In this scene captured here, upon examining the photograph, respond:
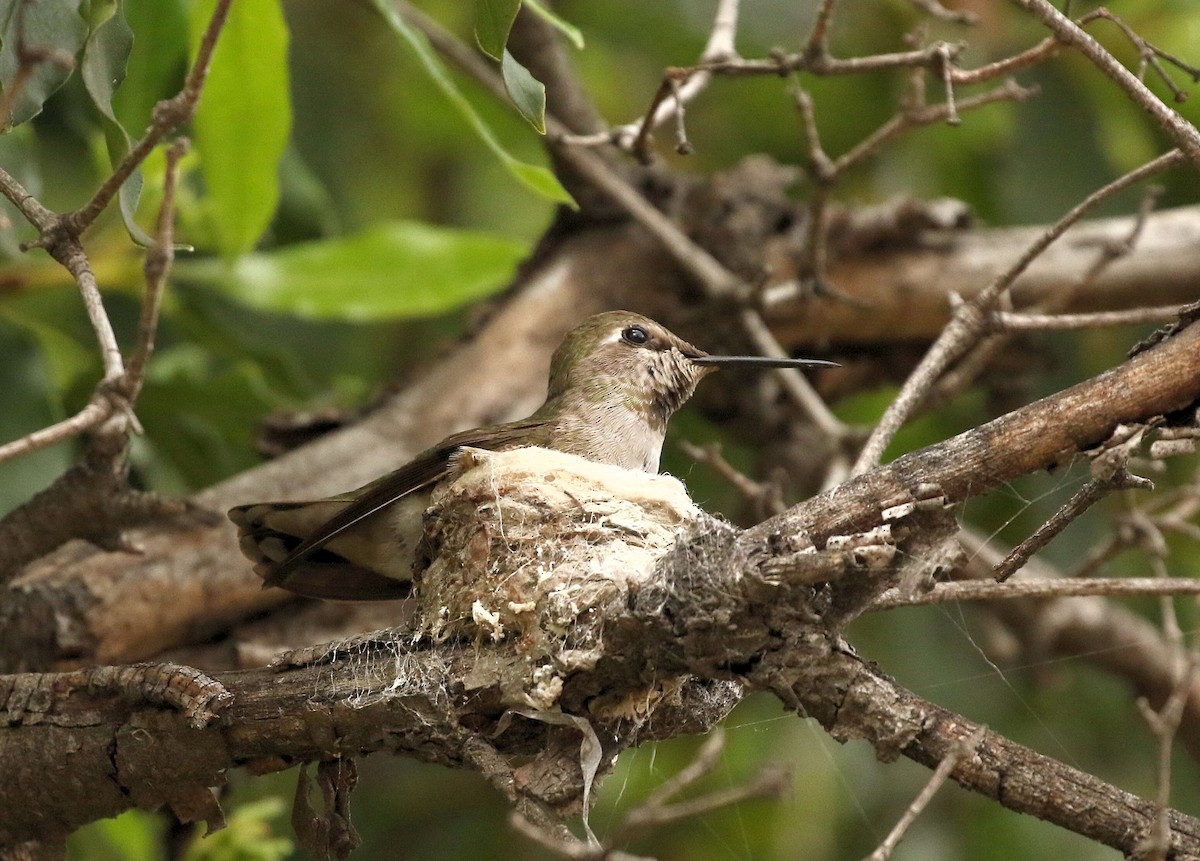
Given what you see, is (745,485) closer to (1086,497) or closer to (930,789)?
(1086,497)

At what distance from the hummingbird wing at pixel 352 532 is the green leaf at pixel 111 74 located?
1.09 meters

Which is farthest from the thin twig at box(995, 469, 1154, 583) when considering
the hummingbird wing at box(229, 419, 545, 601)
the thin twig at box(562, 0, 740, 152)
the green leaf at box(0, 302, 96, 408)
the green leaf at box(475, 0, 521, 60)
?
the green leaf at box(0, 302, 96, 408)

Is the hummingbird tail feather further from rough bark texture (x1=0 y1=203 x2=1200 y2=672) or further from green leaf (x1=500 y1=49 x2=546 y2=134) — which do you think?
green leaf (x1=500 y1=49 x2=546 y2=134)

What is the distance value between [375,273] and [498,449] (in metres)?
1.33

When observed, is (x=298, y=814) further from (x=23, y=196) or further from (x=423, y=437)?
(x=423, y=437)

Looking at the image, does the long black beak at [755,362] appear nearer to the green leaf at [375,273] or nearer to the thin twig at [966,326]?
the thin twig at [966,326]

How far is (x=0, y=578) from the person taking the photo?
3221 millimetres

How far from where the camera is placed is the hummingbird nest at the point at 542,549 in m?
2.37

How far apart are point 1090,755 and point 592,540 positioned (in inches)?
142

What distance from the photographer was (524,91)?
7.98 feet

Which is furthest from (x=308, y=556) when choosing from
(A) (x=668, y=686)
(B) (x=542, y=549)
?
(A) (x=668, y=686)

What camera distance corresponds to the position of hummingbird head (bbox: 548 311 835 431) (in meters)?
3.90

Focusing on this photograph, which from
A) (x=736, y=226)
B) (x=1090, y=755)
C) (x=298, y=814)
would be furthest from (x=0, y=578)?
(x=1090, y=755)

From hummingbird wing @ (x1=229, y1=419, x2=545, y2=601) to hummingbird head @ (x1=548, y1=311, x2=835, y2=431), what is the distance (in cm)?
25
